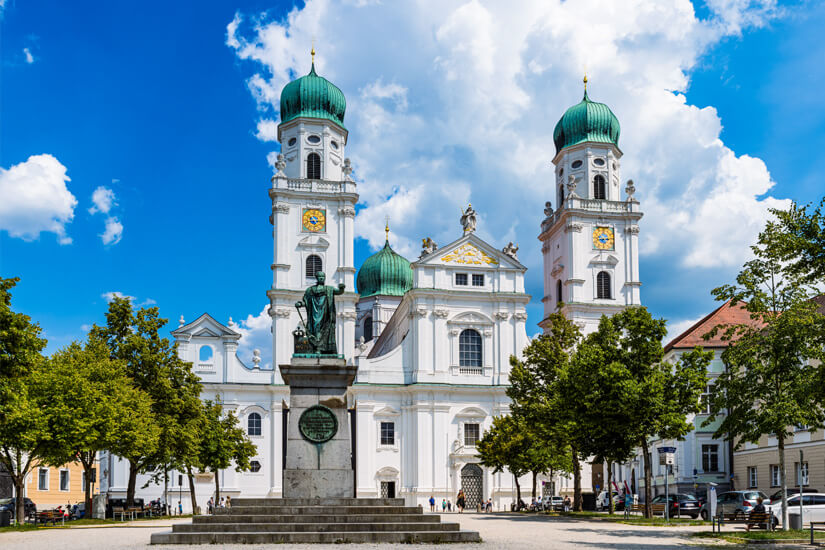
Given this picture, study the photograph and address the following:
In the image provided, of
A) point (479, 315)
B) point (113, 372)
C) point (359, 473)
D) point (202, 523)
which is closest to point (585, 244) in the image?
point (479, 315)

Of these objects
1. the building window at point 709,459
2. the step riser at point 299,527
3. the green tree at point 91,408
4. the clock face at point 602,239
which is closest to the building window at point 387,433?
the clock face at point 602,239

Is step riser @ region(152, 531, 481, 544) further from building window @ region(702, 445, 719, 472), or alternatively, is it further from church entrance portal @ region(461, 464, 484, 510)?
church entrance portal @ region(461, 464, 484, 510)

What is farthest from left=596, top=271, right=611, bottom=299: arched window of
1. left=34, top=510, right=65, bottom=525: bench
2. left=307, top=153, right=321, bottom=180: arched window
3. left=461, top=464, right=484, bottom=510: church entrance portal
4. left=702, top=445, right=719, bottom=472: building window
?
left=34, top=510, right=65, bottom=525: bench

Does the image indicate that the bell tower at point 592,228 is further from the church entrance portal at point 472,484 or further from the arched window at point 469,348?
the church entrance portal at point 472,484

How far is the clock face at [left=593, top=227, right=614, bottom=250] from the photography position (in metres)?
71.7

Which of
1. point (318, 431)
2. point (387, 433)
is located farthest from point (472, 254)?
point (318, 431)

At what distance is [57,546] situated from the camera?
22.9m

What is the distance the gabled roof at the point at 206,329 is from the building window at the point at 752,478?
3668cm

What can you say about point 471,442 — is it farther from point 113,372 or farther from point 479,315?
point 113,372

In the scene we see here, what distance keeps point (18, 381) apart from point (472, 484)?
39.5 meters

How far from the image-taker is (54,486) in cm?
6378

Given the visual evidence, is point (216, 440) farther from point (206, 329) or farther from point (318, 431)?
point (318, 431)

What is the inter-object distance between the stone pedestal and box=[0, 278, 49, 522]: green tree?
1289 cm

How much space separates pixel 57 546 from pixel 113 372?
56.4 feet
